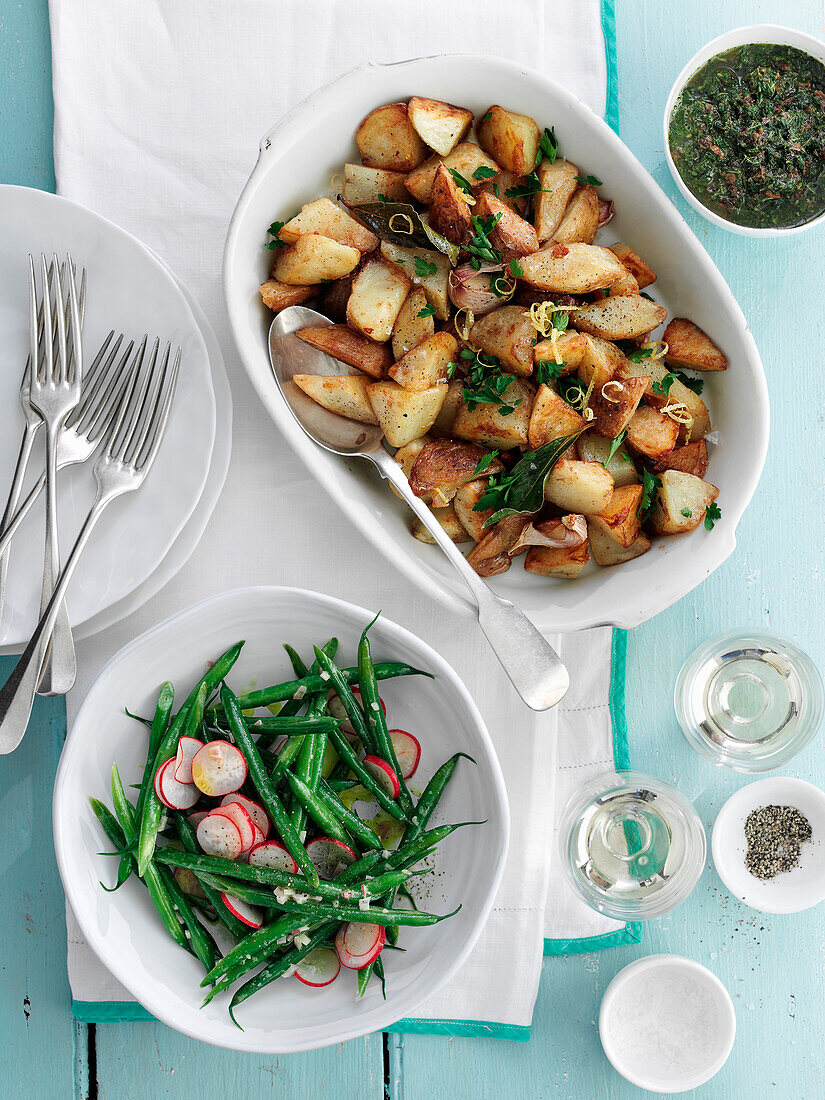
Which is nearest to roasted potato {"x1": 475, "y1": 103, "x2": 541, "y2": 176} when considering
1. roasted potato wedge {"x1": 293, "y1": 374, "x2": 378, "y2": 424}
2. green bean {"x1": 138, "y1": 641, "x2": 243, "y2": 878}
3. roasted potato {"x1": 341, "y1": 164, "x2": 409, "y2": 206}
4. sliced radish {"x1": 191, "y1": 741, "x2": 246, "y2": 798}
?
roasted potato {"x1": 341, "y1": 164, "x2": 409, "y2": 206}

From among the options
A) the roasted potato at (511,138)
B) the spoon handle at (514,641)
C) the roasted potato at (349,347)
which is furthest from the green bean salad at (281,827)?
the roasted potato at (511,138)

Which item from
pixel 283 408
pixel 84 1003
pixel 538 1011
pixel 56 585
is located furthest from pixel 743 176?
pixel 84 1003

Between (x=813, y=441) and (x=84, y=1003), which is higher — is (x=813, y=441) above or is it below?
above

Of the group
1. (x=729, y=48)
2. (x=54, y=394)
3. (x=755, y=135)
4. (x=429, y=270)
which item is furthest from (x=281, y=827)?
(x=729, y=48)

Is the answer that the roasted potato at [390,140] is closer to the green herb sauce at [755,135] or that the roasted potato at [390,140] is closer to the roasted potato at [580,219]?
the roasted potato at [580,219]

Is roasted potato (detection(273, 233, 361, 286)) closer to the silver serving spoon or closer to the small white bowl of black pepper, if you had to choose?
the silver serving spoon

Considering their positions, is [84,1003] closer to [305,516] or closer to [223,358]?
[305,516]

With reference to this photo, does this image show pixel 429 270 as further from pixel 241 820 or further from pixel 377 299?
pixel 241 820
